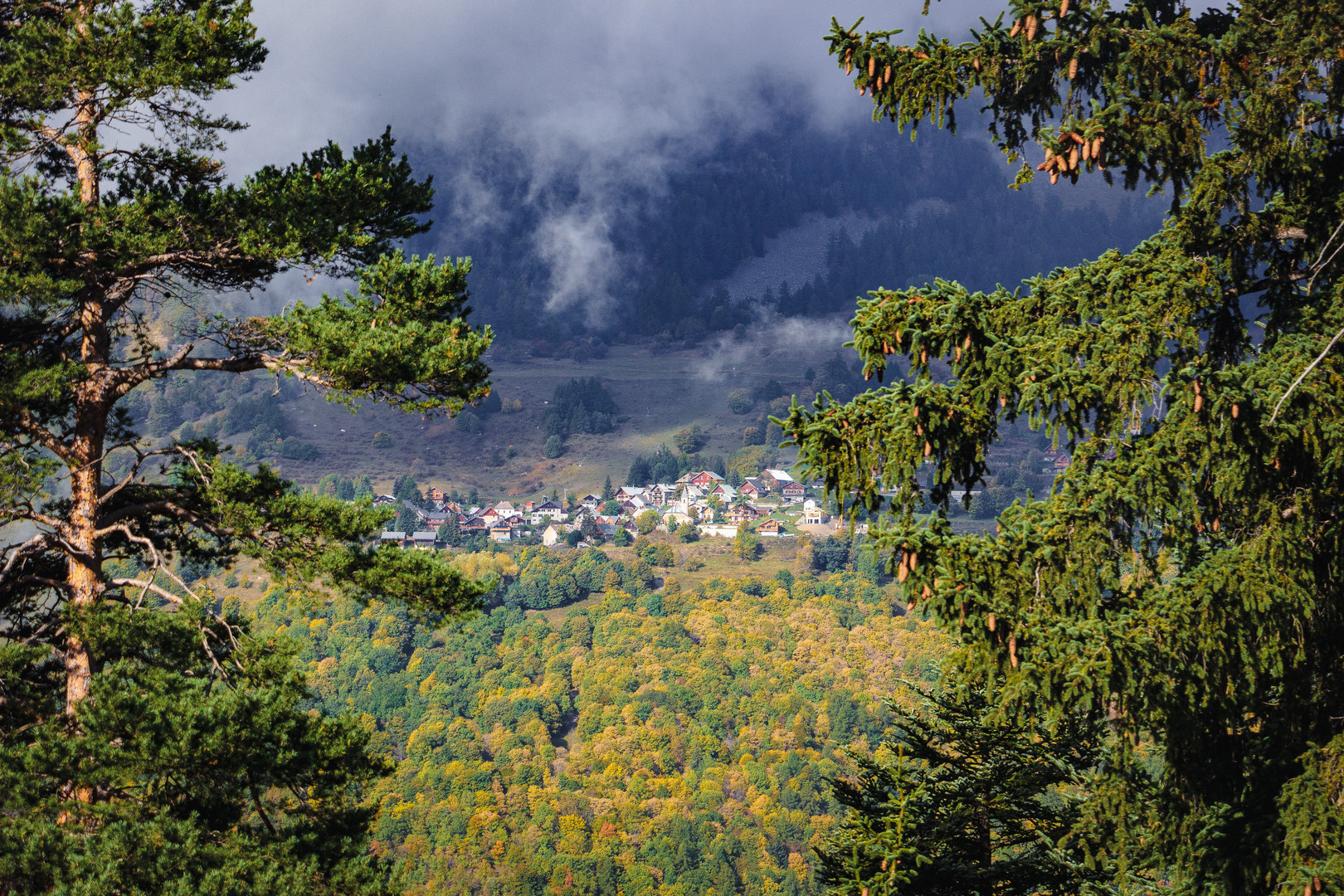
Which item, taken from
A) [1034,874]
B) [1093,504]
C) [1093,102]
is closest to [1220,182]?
[1093,102]

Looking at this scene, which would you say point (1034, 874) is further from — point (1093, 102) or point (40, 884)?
point (40, 884)

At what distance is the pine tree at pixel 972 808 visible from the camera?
31.5 feet

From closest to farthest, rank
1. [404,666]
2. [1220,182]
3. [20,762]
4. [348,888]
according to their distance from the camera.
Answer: [1220,182] → [20,762] → [348,888] → [404,666]

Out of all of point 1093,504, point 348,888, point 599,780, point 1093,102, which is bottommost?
point 599,780

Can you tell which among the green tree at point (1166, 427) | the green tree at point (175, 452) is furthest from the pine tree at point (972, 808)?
the green tree at point (175, 452)

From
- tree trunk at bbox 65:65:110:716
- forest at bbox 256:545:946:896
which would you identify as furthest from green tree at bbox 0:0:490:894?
forest at bbox 256:545:946:896

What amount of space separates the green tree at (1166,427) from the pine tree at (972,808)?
2.34m

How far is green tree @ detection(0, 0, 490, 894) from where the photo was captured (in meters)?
9.14

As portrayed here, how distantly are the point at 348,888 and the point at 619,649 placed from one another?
482 feet

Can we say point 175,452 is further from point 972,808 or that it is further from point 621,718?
point 621,718

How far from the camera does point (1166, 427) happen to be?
21.5 feet

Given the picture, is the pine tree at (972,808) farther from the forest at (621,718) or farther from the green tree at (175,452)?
the forest at (621,718)

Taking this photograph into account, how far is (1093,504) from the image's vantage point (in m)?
6.40

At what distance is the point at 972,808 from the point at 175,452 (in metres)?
10.2
